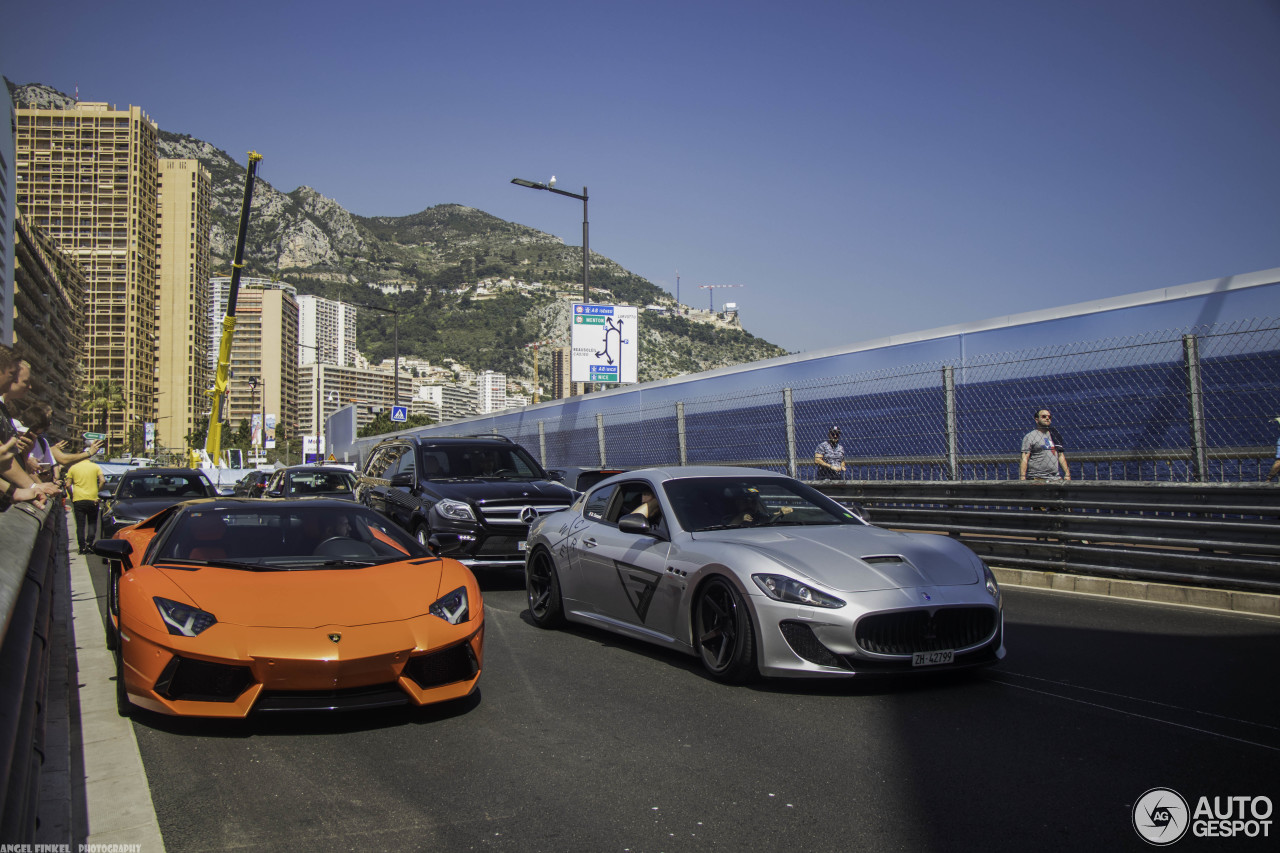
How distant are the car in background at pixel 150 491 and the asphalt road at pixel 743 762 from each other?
11200 millimetres

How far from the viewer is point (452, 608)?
5.44 metres

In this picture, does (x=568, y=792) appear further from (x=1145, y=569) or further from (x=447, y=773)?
(x=1145, y=569)

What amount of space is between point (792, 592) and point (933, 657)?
0.86 m

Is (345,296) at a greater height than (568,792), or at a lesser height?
greater

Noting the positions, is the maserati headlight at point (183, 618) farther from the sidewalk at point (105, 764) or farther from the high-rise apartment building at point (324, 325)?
the high-rise apartment building at point (324, 325)

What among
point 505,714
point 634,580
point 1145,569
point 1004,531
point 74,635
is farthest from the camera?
point 1004,531

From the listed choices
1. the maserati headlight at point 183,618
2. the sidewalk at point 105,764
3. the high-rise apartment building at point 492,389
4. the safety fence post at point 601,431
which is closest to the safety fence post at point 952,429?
the sidewalk at point 105,764

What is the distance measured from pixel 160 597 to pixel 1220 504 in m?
8.42

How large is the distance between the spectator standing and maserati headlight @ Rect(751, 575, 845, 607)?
26.8ft

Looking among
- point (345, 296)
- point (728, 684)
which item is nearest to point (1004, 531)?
point (728, 684)

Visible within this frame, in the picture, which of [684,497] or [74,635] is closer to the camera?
[684,497]

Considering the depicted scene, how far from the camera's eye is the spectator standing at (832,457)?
1372 centimetres

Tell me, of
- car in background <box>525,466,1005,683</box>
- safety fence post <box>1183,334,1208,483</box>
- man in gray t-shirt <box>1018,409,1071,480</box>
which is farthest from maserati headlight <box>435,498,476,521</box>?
safety fence post <box>1183,334,1208,483</box>

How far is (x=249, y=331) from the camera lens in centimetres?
15862
